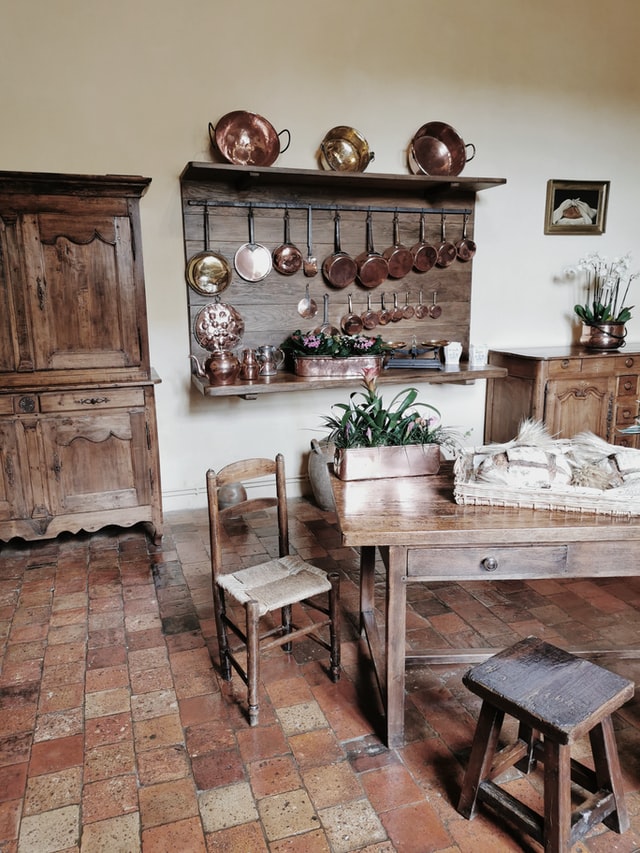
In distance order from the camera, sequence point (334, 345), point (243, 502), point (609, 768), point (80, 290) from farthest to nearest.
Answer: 1. point (334, 345)
2. point (80, 290)
3. point (243, 502)
4. point (609, 768)

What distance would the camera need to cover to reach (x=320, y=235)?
433 cm

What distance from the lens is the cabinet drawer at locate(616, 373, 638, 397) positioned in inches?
181

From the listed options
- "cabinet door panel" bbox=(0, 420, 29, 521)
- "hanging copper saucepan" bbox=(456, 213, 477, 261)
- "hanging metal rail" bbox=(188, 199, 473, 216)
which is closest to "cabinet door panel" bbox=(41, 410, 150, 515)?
"cabinet door panel" bbox=(0, 420, 29, 521)

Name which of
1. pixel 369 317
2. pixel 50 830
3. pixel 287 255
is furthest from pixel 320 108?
pixel 50 830

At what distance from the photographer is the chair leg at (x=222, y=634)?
7.99 ft

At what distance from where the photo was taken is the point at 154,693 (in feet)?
7.78

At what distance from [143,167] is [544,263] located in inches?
118

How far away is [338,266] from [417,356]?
87 cm

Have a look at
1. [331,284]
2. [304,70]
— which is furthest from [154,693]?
[304,70]

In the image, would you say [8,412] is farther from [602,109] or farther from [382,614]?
[602,109]

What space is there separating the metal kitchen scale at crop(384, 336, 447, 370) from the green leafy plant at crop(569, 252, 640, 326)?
1.18 metres

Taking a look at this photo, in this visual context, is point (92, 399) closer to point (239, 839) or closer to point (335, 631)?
point (335, 631)

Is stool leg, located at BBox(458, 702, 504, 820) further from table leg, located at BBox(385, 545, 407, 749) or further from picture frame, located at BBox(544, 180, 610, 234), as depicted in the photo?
picture frame, located at BBox(544, 180, 610, 234)

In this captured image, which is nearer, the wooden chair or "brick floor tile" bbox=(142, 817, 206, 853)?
"brick floor tile" bbox=(142, 817, 206, 853)
